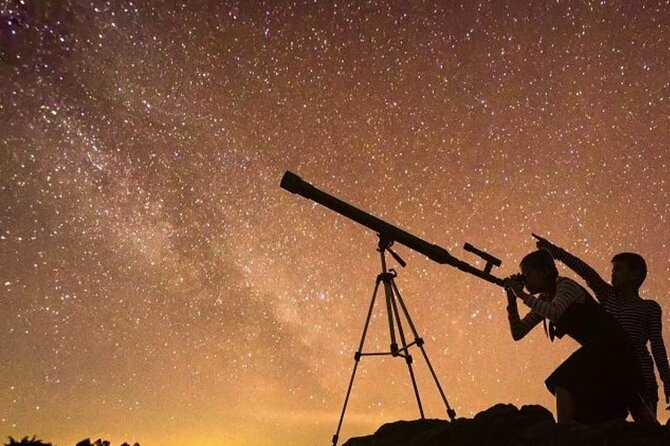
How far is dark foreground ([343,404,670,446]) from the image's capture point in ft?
11.4

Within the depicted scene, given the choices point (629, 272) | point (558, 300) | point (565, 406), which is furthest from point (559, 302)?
point (629, 272)

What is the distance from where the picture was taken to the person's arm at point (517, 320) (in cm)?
462

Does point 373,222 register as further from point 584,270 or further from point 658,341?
point 658,341

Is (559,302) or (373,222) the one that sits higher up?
(373,222)

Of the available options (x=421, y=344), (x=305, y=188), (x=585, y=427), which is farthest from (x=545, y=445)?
(x=305, y=188)

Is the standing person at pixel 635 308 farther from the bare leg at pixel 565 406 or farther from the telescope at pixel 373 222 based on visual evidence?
the telescope at pixel 373 222

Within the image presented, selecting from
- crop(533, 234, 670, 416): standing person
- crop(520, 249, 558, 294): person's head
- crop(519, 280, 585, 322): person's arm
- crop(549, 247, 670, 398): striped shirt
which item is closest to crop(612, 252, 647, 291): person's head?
crop(533, 234, 670, 416): standing person

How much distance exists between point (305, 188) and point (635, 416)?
138 inches

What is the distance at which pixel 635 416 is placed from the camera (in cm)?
439

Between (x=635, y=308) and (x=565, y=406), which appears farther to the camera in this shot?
(x=635, y=308)

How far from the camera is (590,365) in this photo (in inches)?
165

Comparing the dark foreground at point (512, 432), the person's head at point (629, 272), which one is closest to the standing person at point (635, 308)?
the person's head at point (629, 272)

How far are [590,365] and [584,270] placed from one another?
1.18m

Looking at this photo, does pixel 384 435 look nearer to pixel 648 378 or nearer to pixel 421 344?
pixel 421 344
